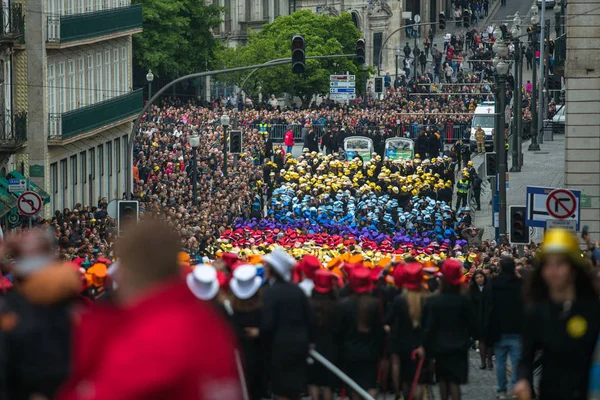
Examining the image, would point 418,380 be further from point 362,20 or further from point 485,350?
point 362,20

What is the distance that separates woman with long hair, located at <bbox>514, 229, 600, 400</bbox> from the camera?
9.08 meters

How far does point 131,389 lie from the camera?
5.53 m

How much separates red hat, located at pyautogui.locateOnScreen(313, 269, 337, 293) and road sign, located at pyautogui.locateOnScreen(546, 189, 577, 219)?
30.9 feet

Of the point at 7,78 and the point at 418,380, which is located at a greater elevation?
the point at 7,78

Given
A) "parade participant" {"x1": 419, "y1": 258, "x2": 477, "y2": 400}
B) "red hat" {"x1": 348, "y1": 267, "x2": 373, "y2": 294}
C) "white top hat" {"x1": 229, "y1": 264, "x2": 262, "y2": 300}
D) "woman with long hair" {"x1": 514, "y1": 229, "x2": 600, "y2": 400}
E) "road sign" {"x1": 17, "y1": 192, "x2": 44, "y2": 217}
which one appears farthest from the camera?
"road sign" {"x1": 17, "y1": 192, "x2": 44, "y2": 217}

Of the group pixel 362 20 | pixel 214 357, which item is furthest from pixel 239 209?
pixel 362 20

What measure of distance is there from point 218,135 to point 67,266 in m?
54.1

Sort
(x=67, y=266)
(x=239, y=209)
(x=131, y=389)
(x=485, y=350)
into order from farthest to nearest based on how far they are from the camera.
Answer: (x=239, y=209)
(x=485, y=350)
(x=67, y=266)
(x=131, y=389)

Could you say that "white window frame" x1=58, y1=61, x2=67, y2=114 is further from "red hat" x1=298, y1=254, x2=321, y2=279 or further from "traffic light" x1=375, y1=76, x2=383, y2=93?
"traffic light" x1=375, y1=76, x2=383, y2=93

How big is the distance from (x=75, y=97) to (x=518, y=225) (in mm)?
25390

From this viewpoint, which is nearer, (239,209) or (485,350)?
(485,350)

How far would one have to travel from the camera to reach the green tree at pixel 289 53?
291 feet

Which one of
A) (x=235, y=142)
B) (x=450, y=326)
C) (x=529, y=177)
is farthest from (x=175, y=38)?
(x=450, y=326)

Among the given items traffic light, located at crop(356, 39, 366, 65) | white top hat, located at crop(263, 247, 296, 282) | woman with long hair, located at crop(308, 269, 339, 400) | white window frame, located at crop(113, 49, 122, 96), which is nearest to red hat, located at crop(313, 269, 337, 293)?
woman with long hair, located at crop(308, 269, 339, 400)
